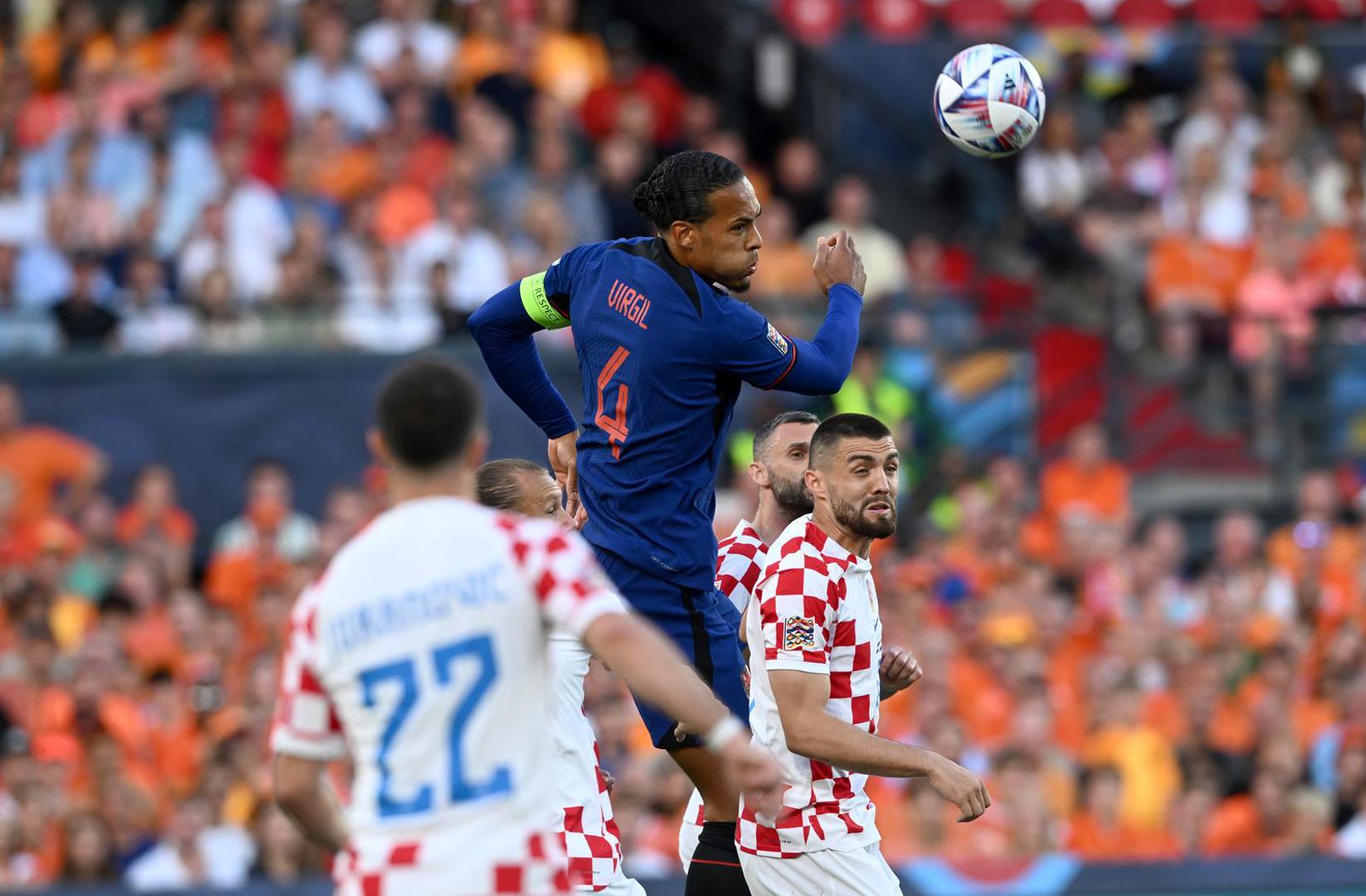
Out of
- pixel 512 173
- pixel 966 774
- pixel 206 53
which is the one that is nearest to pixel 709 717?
pixel 966 774

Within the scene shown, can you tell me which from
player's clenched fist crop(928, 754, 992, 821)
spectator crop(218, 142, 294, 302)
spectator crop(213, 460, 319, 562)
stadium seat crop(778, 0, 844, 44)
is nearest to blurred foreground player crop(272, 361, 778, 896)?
→ player's clenched fist crop(928, 754, 992, 821)

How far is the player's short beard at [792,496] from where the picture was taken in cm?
762

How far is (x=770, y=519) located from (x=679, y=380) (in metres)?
1.33

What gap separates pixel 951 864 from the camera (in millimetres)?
10797

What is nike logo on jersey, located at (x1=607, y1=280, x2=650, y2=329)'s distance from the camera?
6.54 m

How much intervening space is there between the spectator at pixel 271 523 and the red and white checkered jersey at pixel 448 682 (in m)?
9.06

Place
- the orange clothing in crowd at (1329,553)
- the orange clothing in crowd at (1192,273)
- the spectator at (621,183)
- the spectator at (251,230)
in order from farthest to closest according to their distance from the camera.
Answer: the orange clothing in crowd at (1192,273), the spectator at (621,183), the spectator at (251,230), the orange clothing in crowd at (1329,553)

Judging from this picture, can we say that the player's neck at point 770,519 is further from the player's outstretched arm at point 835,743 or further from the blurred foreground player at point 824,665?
the player's outstretched arm at point 835,743

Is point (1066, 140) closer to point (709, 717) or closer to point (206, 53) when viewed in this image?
point (206, 53)

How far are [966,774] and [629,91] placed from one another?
12297 millimetres

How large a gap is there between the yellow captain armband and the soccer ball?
1618mm

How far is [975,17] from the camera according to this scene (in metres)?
19.5

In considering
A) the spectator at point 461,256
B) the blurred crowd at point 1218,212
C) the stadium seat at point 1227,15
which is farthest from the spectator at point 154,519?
the stadium seat at point 1227,15

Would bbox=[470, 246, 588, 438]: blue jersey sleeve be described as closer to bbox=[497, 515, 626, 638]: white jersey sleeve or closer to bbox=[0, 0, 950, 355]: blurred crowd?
bbox=[497, 515, 626, 638]: white jersey sleeve
